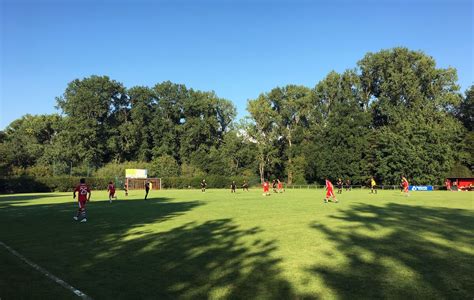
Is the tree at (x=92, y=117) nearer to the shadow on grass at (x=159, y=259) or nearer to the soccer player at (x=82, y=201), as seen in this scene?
the soccer player at (x=82, y=201)

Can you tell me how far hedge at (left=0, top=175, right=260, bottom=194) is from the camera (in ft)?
206

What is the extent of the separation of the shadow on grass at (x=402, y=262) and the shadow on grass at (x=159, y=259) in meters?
1.26

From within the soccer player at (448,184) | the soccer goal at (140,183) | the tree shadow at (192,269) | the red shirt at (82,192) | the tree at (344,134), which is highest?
the tree at (344,134)

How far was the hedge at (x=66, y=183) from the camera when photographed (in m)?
62.9

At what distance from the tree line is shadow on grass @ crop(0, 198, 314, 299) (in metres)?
61.8

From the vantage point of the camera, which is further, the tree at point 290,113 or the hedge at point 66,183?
the tree at point 290,113

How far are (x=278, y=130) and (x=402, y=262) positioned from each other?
82.5 m

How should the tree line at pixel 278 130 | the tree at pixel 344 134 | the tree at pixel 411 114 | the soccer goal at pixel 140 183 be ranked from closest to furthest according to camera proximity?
the tree at pixel 411 114 → the tree line at pixel 278 130 → the tree at pixel 344 134 → the soccer goal at pixel 140 183

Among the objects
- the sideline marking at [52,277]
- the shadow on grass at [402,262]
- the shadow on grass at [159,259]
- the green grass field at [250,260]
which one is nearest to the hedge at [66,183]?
the shadow on grass at [159,259]

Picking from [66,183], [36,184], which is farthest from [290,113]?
[36,184]

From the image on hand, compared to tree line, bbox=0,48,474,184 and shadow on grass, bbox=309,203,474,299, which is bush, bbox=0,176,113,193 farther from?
shadow on grass, bbox=309,203,474,299

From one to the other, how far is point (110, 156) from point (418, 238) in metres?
88.7

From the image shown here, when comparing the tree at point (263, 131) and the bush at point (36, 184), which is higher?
the tree at point (263, 131)

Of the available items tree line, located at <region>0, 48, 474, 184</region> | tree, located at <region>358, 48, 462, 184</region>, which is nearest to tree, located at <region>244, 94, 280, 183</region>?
tree line, located at <region>0, 48, 474, 184</region>
